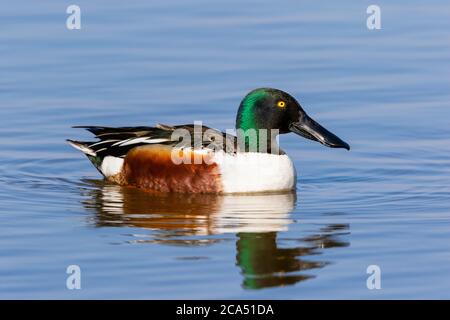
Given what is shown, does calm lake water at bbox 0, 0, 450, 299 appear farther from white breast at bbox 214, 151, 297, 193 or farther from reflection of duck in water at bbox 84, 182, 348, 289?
white breast at bbox 214, 151, 297, 193

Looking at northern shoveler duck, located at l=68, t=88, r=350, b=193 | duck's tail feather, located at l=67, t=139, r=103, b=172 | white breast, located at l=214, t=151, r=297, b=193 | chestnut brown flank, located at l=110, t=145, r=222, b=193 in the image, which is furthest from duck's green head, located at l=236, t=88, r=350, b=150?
duck's tail feather, located at l=67, t=139, r=103, b=172

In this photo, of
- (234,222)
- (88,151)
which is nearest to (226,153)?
(234,222)

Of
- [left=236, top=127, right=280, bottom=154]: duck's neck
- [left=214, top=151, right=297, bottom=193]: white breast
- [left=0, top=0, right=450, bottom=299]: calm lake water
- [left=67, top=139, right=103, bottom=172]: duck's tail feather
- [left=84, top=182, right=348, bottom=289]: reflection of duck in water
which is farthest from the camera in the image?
Result: [left=67, top=139, right=103, bottom=172]: duck's tail feather

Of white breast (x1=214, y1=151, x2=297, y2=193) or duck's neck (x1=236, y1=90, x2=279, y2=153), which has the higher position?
duck's neck (x1=236, y1=90, x2=279, y2=153)

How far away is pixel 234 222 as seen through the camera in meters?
10.1

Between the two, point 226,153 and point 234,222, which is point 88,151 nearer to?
point 226,153

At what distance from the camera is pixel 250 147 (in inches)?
451

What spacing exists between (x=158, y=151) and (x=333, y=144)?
154cm

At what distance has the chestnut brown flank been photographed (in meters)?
11.2

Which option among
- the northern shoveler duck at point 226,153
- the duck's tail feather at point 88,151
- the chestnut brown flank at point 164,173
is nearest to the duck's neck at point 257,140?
the northern shoveler duck at point 226,153

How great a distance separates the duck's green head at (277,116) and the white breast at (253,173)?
346 millimetres

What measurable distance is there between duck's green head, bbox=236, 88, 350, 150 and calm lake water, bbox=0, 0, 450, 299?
41 centimetres

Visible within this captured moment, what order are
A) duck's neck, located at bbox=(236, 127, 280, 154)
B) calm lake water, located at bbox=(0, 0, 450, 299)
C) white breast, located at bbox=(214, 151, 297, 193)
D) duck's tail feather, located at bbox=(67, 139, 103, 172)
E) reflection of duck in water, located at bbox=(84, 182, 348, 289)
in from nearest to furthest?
calm lake water, located at bbox=(0, 0, 450, 299)
reflection of duck in water, located at bbox=(84, 182, 348, 289)
white breast, located at bbox=(214, 151, 297, 193)
duck's neck, located at bbox=(236, 127, 280, 154)
duck's tail feather, located at bbox=(67, 139, 103, 172)

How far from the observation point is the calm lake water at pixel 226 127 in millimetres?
8656
